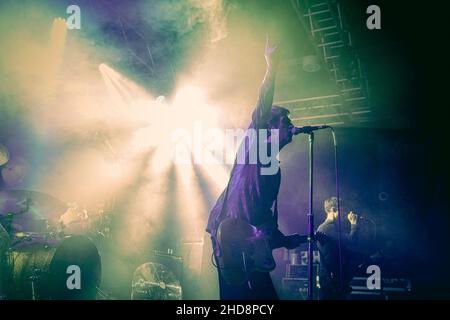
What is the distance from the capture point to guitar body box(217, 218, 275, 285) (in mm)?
3717

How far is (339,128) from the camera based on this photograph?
782cm

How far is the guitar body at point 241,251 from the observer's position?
12.2ft

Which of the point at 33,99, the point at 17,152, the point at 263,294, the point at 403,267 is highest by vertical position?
the point at 33,99

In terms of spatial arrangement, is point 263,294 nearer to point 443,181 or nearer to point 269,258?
point 269,258

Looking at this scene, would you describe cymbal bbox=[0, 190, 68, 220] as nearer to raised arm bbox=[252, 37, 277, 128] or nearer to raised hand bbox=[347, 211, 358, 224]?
raised arm bbox=[252, 37, 277, 128]

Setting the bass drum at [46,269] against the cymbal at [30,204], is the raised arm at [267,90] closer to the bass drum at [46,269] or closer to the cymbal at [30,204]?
the bass drum at [46,269]

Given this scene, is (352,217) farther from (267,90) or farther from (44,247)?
(44,247)

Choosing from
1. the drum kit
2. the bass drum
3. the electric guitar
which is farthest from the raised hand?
the bass drum

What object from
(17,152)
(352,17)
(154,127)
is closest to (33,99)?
(17,152)

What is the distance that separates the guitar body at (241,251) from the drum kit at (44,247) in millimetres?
3092

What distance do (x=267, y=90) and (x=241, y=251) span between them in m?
1.64

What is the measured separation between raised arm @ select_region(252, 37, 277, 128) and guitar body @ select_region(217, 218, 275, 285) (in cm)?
109
